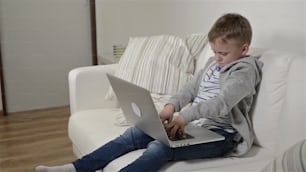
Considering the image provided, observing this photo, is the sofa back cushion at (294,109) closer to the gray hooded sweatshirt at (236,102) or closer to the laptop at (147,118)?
the gray hooded sweatshirt at (236,102)

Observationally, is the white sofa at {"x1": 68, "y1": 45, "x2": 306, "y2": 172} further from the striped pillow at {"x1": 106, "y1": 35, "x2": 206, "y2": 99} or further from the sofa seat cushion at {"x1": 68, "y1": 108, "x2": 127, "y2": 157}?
the striped pillow at {"x1": 106, "y1": 35, "x2": 206, "y2": 99}

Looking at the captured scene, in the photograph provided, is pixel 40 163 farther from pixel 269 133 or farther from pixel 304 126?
pixel 304 126

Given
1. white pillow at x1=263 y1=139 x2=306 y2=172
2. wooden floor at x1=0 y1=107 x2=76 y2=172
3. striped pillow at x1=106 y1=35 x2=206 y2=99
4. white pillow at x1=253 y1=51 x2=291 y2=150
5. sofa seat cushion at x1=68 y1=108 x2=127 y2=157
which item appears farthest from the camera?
wooden floor at x1=0 y1=107 x2=76 y2=172

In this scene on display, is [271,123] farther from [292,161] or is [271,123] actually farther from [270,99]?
[292,161]

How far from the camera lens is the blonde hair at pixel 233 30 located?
1.40 meters

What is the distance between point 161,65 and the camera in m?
1.87

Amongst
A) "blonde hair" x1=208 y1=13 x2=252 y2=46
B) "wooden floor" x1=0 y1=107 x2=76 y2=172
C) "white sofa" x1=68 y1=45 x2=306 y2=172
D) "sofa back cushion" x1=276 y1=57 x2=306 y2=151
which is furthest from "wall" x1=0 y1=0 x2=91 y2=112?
"sofa back cushion" x1=276 y1=57 x2=306 y2=151

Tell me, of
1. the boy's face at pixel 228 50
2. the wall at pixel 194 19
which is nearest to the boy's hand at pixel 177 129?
the boy's face at pixel 228 50

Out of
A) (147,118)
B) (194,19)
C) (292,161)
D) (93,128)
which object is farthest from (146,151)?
(194,19)

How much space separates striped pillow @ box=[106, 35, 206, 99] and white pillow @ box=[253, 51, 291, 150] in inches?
19.7

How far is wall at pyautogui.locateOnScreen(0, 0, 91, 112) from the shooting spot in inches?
119

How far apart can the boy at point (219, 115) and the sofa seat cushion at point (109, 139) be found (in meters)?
0.03

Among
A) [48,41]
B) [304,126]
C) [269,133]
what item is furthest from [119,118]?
[48,41]

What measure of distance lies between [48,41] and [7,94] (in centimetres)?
52
